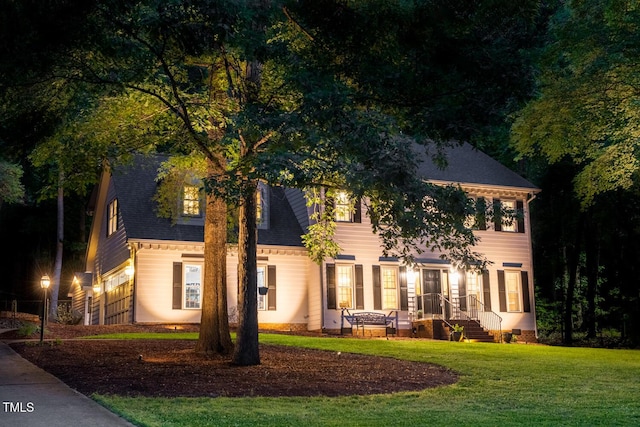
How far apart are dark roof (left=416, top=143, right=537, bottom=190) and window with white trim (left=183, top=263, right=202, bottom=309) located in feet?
29.6

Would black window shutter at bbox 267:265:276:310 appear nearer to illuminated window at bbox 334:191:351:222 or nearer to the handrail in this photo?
illuminated window at bbox 334:191:351:222

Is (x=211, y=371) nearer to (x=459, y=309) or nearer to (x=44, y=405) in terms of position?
(x=44, y=405)

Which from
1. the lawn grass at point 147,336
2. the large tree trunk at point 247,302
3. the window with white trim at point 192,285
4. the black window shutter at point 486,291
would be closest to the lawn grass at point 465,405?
the large tree trunk at point 247,302

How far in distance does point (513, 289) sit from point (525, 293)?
0.49 metres

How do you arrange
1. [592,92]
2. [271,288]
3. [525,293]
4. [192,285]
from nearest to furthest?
[592,92]
[192,285]
[271,288]
[525,293]

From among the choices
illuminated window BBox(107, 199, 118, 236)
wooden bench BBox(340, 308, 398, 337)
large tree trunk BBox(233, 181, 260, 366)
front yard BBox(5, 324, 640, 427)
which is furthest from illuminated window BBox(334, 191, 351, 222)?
illuminated window BBox(107, 199, 118, 236)

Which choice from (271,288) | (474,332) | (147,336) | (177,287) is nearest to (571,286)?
(474,332)

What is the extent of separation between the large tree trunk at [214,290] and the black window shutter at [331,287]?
9.83 m

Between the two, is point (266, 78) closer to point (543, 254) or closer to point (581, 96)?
point (581, 96)

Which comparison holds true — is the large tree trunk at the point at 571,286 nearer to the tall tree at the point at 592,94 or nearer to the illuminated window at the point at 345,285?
the tall tree at the point at 592,94

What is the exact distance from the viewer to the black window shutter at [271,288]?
81.1 ft

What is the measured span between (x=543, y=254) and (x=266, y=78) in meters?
25.2

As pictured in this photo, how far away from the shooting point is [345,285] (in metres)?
25.1

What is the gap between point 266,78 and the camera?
1351 cm
